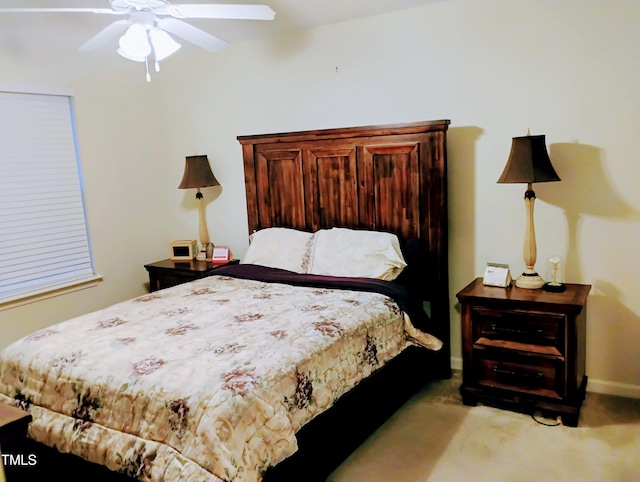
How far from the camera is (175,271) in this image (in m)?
4.03

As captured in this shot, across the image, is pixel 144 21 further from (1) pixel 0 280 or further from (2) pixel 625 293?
(2) pixel 625 293

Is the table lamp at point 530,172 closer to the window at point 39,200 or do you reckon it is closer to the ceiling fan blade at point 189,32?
the ceiling fan blade at point 189,32

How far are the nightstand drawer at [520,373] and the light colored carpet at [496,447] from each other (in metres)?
0.16

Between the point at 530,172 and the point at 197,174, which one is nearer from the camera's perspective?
the point at 530,172

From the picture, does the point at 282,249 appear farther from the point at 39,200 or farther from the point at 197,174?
the point at 39,200

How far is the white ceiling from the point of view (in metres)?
3.29

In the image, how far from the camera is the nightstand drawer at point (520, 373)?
2.75 meters

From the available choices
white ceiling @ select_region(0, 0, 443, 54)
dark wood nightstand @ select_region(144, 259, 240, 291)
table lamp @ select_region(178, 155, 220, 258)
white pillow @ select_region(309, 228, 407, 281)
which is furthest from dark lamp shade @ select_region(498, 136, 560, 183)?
table lamp @ select_region(178, 155, 220, 258)

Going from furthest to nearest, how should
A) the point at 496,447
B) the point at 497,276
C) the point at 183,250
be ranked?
the point at 183,250 → the point at 497,276 → the point at 496,447

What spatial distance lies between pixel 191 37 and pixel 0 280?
2.09m

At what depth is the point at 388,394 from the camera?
289cm

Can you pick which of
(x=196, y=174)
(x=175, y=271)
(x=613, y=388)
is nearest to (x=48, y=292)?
(x=175, y=271)

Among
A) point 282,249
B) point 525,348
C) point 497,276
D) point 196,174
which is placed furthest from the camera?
point 196,174

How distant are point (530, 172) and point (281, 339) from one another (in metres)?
1.59
